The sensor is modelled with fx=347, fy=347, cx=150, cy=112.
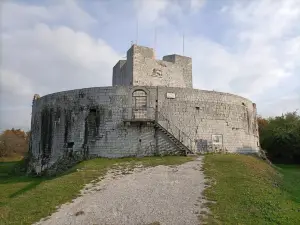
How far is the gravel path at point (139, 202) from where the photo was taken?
465 inches

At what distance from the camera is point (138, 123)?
25016 mm

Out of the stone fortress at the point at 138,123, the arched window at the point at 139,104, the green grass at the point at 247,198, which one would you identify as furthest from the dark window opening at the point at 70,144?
the green grass at the point at 247,198

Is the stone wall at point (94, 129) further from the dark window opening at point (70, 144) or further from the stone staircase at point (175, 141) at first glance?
the stone staircase at point (175, 141)

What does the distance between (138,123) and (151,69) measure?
9.49 metres

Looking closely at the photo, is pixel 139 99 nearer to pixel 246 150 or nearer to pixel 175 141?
pixel 175 141

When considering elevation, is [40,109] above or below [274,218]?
above

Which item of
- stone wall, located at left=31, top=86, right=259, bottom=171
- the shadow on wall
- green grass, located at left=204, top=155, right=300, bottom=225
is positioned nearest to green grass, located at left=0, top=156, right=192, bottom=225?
stone wall, located at left=31, top=86, right=259, bottom=171

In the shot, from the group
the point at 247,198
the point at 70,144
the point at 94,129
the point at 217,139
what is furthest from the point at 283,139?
the point at 247,198

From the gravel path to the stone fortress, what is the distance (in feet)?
22.4

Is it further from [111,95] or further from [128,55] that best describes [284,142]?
[111,95]

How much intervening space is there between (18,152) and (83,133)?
38.2m

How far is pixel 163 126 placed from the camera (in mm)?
25453

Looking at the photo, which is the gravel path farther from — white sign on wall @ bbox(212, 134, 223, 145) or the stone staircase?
white sign on wall @ bbox(212, 134, 223, 145)

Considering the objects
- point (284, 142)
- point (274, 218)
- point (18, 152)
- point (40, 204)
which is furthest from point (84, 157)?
point (18, 152)
